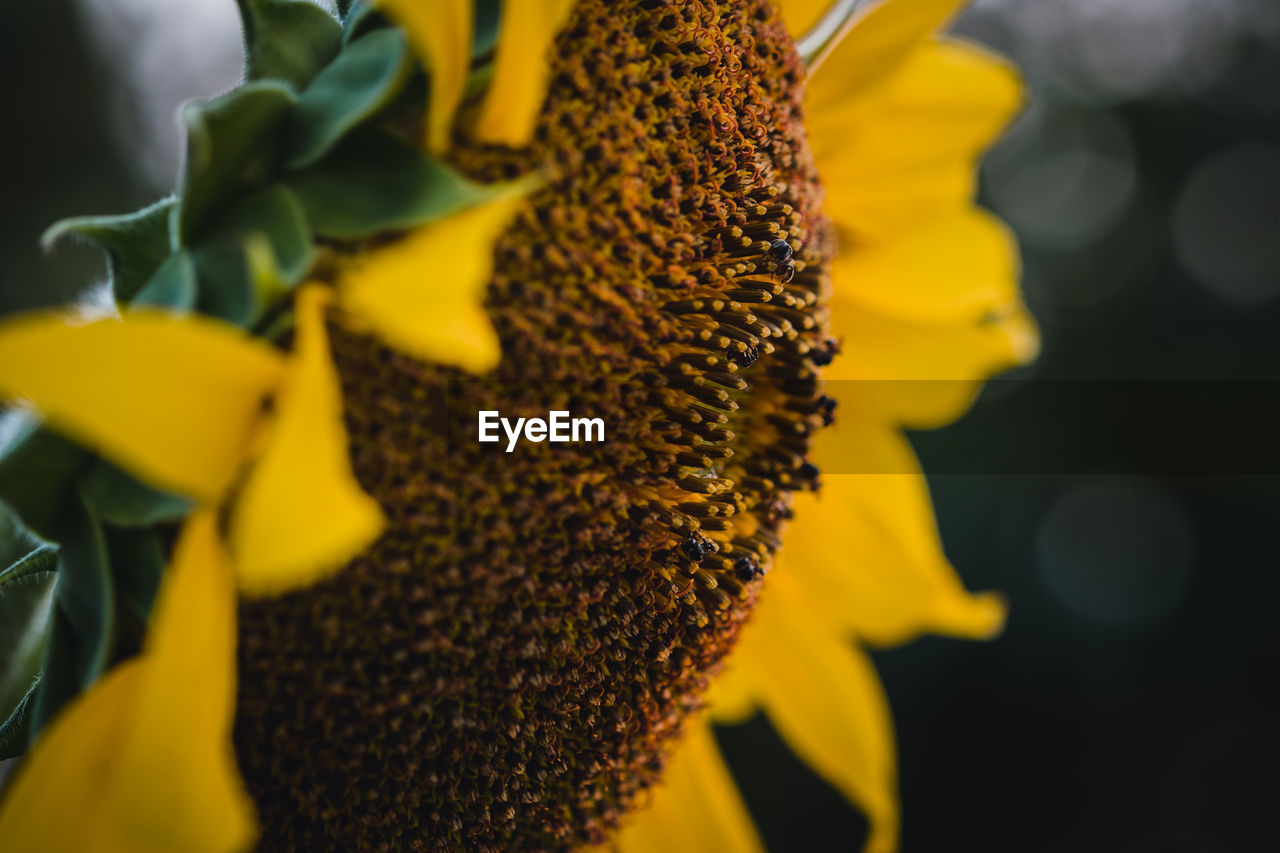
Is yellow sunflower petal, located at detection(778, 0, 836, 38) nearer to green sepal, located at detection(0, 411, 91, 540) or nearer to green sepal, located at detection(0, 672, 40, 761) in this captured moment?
green sepal, located at detection(0, 411, 91, 540)

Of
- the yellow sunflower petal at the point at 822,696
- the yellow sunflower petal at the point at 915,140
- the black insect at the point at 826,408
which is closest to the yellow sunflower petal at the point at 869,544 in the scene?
the yellow sunflower petal at the point at 822,696

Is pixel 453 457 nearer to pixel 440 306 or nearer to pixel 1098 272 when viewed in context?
pixel 440 306

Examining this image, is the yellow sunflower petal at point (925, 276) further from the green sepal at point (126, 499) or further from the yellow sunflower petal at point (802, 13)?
the green sepal at point (126, 499)

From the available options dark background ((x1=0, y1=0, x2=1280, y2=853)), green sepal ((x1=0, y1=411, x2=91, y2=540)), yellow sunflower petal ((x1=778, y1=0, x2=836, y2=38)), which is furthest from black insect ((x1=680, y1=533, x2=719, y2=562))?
dark background ((x1=0, y1=0, x2=1280, y2=853))

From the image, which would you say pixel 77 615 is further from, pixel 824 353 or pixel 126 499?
pixel 824 353

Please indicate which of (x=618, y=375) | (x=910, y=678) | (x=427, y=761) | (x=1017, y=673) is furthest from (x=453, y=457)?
(x=1017, y=673)

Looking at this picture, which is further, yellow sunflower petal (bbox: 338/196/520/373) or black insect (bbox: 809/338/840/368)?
black insect (bbox: 809/338/840/368)
